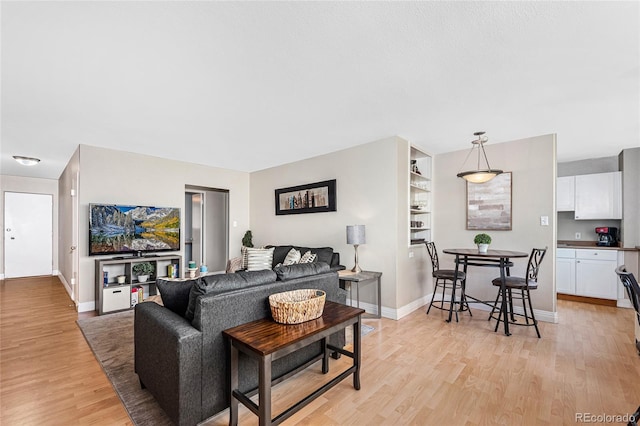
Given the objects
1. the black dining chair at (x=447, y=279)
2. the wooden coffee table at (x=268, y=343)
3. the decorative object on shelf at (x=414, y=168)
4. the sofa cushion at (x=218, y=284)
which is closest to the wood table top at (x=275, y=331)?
the wooden coffee table at (x=268, y=343)

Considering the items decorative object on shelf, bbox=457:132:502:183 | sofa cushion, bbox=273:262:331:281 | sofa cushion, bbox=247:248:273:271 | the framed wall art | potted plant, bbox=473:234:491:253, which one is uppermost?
decorative object on shelf, bbox=457:132:502:183

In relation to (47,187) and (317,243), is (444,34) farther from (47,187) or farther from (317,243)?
(47,187)

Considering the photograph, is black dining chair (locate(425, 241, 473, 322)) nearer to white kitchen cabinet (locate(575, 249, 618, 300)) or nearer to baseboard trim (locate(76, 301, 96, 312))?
white kitchen cabinet (locate(575, 249, 618, 300))

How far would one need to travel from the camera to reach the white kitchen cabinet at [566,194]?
479cm

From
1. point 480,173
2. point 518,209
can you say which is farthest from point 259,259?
point 518,209

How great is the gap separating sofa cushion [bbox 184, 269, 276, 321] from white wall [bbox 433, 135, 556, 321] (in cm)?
350

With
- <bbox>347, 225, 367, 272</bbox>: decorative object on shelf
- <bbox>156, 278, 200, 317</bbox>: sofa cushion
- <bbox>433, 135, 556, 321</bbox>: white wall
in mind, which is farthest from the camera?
<bbox>347, 225, 367, 272</bbox>: decorative object on shelf

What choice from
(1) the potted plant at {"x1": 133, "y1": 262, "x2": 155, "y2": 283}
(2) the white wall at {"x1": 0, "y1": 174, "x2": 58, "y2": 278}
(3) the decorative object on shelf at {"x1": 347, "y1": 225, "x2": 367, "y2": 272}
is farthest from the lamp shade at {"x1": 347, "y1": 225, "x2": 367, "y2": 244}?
(2) the white wall at {"x1": 0, "y1": 174, "x2": 58, "y2": 278}

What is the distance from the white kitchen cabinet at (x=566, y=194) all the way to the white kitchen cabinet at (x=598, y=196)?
4 centimetres

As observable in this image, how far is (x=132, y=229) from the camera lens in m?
4.41

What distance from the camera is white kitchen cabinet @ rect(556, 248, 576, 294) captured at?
4523 mm

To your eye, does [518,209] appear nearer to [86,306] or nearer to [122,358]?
[122,358]

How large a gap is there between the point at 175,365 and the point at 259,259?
316 cm

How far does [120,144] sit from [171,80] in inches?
95.4
